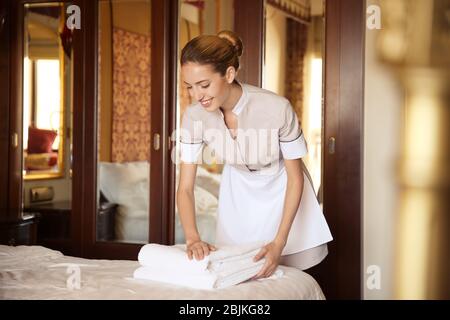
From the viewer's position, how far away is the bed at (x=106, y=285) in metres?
1.57

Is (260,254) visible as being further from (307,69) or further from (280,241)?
Result: (307,69)

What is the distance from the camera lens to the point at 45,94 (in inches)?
152

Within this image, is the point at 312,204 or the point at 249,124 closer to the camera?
the point at 249,124

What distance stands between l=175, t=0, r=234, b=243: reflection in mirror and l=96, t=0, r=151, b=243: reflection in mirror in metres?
0.23

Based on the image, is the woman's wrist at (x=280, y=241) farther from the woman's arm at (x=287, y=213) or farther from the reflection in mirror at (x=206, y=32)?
the reflection in mirror at (x=206, y=32)

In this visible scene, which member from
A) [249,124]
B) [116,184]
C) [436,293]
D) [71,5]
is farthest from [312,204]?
[71,5]

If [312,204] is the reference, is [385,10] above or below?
above

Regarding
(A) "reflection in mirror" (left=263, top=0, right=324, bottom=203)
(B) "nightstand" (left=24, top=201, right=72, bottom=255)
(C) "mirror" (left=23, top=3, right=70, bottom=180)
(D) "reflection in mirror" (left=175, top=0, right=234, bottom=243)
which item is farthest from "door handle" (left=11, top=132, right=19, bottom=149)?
(A) "reflection in mirror" (left=263, top=0, right=324, bottom=203)

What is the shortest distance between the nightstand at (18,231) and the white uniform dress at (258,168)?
3.94ft

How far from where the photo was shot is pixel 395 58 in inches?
127

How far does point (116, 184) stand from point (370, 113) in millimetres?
1572

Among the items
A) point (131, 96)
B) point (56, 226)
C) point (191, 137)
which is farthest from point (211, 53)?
point (56, 226)
